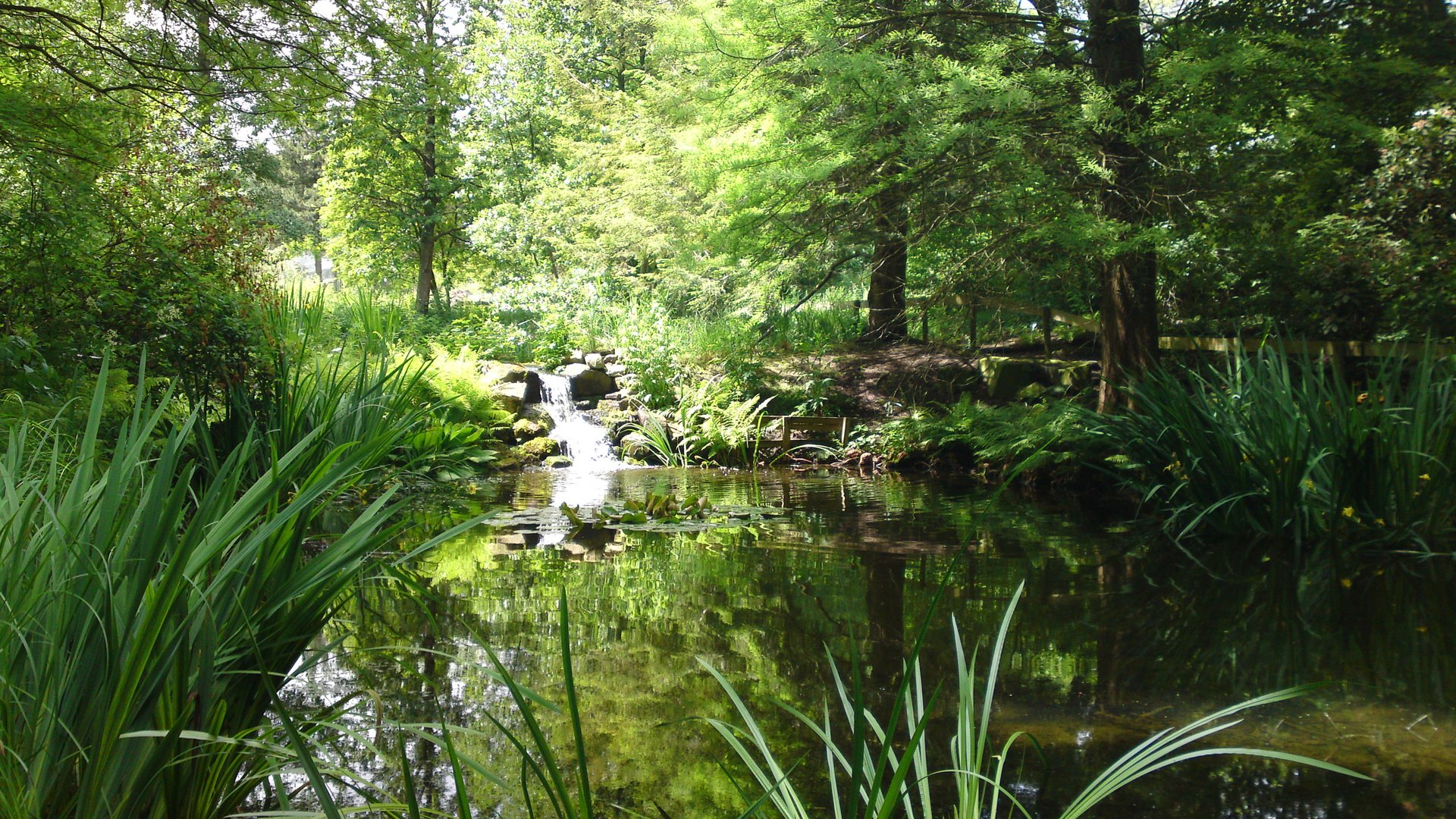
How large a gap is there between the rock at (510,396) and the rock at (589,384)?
1149 mm

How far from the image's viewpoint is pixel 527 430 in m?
11.1

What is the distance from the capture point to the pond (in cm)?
216

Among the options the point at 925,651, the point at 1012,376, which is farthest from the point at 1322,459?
the point at 1012,376

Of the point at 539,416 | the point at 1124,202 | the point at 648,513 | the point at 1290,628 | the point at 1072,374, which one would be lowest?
the point at 1290,628

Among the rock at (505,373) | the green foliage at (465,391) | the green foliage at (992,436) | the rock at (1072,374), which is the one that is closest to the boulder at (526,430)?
the green foliage at (465,391)

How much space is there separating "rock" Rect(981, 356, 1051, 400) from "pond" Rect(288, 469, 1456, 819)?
511 centimetres

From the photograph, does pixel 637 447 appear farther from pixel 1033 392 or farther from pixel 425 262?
pixel 425 262

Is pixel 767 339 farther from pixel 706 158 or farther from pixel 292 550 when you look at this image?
pixel 292 550

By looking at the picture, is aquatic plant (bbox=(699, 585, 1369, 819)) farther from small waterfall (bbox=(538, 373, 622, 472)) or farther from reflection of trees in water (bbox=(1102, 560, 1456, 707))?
small waterfall (bbox=(538, 373, 622, 472))

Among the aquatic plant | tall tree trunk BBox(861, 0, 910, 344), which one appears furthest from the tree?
the aquatic plant

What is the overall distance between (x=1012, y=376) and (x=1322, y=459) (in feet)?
18.5

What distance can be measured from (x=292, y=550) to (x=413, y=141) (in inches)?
750

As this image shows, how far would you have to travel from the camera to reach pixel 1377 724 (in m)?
2.48

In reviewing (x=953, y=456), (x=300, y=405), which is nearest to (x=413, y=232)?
(x=953, y=456)
